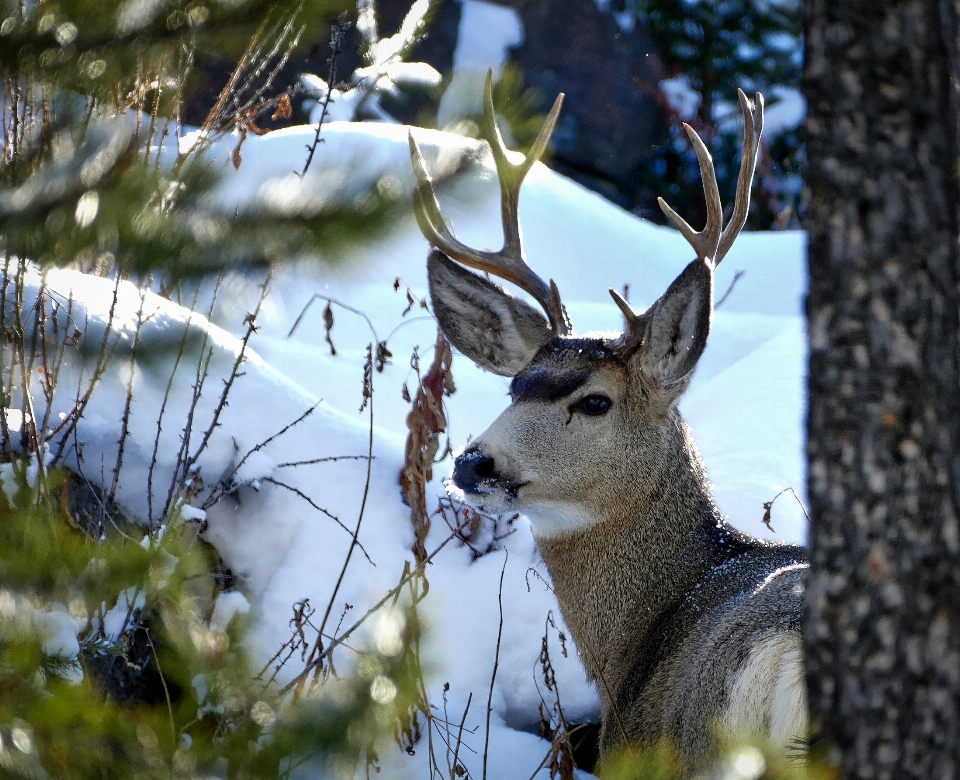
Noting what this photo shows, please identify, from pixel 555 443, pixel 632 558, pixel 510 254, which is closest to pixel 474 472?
pixel 555 443

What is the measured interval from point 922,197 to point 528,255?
6.63m

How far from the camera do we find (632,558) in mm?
3729

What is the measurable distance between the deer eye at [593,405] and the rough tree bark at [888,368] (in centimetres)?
181

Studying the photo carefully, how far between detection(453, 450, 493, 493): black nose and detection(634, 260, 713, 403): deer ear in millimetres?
658

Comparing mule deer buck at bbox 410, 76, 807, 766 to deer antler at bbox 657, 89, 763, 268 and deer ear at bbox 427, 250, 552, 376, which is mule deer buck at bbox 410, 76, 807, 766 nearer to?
deer antler at bbox 657, 89, 763, 268

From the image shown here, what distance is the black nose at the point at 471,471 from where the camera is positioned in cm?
351

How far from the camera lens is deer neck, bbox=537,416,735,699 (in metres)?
3.70

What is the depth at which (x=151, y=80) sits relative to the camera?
12.1ft

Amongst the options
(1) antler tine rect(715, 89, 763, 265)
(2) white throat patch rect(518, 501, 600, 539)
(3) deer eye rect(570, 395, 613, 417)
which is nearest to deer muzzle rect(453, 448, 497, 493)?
(2) white throat patch rect(518, 501, 600, 539)

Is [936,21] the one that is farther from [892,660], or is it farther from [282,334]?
[282,334]

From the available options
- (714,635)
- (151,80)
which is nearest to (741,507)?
(714,635)

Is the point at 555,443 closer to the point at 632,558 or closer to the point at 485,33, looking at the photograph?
the point at 632,558

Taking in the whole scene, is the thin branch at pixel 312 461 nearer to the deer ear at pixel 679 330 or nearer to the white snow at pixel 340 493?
the white snow at pixel 340 493

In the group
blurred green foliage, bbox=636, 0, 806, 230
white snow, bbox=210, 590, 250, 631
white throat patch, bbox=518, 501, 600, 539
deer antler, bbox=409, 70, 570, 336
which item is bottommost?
white snow, bbox=210, 590, 250, 631
